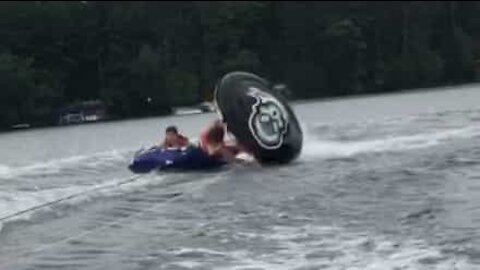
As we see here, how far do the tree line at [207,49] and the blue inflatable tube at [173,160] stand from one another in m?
18.8

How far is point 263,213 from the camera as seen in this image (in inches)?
501

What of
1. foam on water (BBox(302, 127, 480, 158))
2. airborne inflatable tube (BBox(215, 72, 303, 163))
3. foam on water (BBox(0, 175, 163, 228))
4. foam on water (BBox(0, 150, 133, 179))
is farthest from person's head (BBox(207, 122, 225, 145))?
foam on water (BBox(0, 150, 133, 179))

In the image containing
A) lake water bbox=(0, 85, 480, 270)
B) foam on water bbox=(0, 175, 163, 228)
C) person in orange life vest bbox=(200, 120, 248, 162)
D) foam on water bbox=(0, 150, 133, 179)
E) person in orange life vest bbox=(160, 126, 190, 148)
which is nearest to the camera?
lake water bbox=(0, 85, 480, 270)

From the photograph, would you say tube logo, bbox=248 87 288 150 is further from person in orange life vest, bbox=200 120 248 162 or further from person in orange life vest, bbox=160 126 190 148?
person in orange life vest, bbox=160 126 190 148

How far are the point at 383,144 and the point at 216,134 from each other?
180 inches

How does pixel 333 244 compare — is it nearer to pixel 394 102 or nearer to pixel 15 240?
pixel 15 240

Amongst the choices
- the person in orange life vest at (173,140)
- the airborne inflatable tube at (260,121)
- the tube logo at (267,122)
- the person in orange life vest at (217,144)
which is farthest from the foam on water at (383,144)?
the person in orange life vest at (173,140)

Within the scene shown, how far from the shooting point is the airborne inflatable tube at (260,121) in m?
19.7

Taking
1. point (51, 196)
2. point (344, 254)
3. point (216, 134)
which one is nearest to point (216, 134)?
point (216, 134)

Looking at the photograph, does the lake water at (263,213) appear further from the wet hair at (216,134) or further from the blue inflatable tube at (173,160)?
the wet hair at (216,134)

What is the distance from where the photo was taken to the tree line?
136ft

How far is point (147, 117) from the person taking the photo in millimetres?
48156

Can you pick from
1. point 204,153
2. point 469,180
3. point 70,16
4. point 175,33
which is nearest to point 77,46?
point 70,16

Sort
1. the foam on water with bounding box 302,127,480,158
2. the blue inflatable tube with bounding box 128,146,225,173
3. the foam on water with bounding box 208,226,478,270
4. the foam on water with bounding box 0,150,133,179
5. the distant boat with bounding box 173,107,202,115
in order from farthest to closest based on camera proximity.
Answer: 1. the distant boat with bounding box 173,107,202,115
2. the foam on water with bounding box 302,127,480,158
3. the foam on water with bounding box 0,150,133,179
4. the blue inflatable tube with bounding box 128,146,225,173
5. the foam on water with bounding box 208,226,478,270
